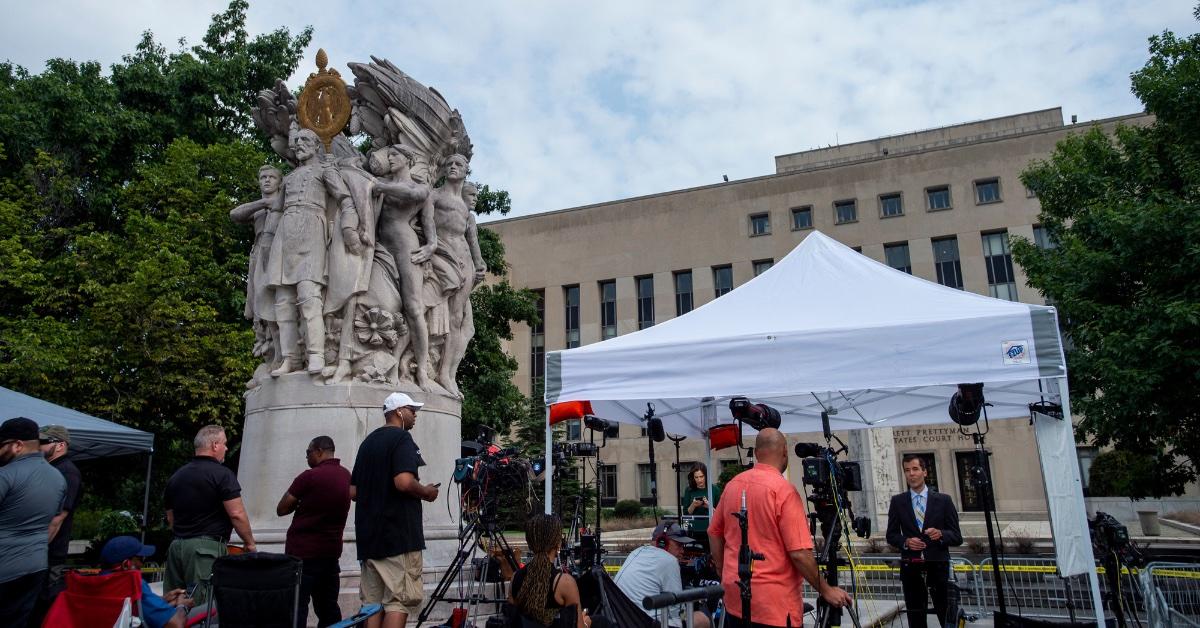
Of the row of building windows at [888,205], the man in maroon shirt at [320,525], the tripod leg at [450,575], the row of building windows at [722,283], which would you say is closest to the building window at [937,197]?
the row of building windows at [888,205]

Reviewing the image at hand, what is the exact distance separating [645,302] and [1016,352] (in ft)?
122

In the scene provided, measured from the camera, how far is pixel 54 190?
18.1 m

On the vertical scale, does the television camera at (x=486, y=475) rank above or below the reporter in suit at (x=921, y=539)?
above

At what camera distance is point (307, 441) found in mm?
7453

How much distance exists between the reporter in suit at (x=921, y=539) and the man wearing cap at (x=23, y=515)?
6169 mm

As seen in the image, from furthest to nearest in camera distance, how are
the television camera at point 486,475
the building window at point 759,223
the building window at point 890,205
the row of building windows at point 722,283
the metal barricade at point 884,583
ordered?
1. the building window at point 759,223
2. the building window at point 890,205
3. the row of building windows at point 722,283
4. the metal barricade at point 884,583
5. the television camera at point 486,475

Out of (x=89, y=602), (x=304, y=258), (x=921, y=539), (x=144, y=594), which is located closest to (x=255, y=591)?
(x=144, y=594)

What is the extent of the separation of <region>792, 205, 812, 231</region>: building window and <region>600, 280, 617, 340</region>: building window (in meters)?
10.4

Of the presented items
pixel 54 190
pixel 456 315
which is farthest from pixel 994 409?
pixel 54 190

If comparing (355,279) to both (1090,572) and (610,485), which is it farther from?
(610,485)

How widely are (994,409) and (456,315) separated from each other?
619cm

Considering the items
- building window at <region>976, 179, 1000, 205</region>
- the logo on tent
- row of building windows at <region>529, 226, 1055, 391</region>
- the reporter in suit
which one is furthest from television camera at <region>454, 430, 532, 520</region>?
building window at <region>976, 179, 1000, 205</region>

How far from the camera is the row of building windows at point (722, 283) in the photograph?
36688 mm

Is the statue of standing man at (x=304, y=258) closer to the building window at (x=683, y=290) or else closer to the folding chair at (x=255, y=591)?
the folding chair at (x=255, y=591)
